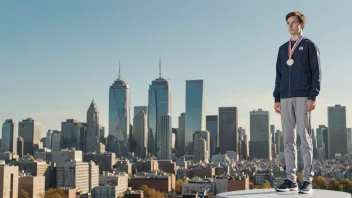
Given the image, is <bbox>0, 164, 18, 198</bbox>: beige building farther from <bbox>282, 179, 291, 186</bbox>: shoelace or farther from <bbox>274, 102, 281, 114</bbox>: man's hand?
<bbox>282, 179, 291, 186</bbox>: shoelace

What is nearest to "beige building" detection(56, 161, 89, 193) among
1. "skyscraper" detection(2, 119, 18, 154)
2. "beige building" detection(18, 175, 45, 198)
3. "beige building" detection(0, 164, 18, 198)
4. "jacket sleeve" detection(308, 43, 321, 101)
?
"beige building" detection(18, 175, 45, 198)

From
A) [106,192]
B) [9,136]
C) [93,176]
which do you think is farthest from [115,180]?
[9,136]

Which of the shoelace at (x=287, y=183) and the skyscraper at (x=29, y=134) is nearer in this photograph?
Result: the shoelace at (x=287, y=183)

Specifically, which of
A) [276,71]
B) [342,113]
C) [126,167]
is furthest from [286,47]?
[342,113]

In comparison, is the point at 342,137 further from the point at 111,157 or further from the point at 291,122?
the point at 291,122

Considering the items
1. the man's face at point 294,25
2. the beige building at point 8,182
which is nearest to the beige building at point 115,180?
the beige building at point 8,182

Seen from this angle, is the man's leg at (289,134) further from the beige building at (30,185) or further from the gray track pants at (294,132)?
the beige building at (30,185)

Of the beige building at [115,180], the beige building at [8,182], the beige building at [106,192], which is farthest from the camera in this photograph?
the beige building at [115,180]
